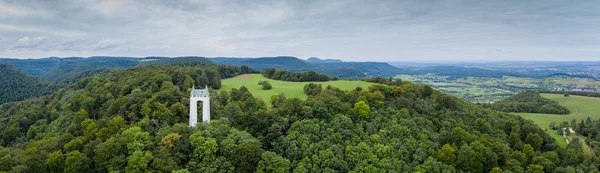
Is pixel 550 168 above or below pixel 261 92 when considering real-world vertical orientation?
below

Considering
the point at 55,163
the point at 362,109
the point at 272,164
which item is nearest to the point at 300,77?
the point at 362,109

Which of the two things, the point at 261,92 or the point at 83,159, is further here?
the point at 261,92

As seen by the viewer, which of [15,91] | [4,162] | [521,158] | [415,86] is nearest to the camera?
[4,162]

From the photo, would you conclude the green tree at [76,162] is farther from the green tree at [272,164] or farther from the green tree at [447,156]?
the green tree at [447,156]

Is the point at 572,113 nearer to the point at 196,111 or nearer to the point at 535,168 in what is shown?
the point at 535,168

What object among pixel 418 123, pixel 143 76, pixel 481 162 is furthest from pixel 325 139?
pixel 143 76

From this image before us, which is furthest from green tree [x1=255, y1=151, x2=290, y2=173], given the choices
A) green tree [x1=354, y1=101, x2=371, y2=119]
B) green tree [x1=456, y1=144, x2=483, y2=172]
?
green tree [x1=456, y1=144, x2=483, y2=172]

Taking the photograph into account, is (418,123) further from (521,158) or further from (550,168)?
(550,168)

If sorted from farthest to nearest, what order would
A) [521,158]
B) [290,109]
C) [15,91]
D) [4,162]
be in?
1. [15,91]
2. [290,109]
3. [521,158]
4. [4,162]
